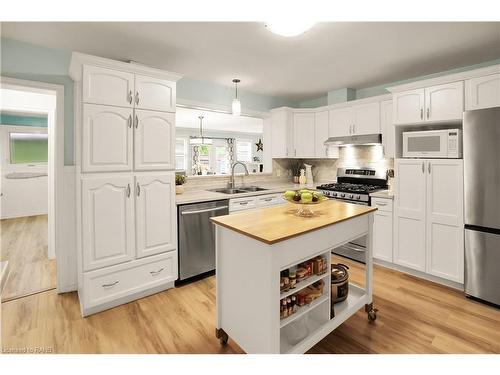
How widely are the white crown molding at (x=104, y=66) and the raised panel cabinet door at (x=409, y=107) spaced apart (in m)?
2.50

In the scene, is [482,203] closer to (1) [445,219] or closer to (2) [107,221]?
(1) [445,219]

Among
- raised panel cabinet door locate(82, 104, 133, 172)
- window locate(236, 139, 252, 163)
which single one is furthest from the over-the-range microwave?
window locate(236, 139, 252, 163)

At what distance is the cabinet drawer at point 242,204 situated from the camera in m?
3.27

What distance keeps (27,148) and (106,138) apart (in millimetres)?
5973

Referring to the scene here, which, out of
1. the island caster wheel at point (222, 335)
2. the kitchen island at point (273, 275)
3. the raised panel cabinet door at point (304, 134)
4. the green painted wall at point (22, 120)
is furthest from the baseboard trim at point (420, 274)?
the green painted wall at point (22, 120)

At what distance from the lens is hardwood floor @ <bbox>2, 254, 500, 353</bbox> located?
6.21 feet

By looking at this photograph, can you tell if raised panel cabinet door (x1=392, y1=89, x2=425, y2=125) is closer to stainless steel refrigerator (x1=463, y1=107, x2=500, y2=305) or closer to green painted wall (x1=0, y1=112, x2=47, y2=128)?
stainless steel refrigerator (x1=463, y1=107, x2=500, y2=305)

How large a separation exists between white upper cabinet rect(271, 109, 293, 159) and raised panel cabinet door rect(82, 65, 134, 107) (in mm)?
2586

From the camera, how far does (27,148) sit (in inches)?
257

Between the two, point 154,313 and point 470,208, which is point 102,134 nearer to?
point 154,313

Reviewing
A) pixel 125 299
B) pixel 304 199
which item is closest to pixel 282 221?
pixel 304 199

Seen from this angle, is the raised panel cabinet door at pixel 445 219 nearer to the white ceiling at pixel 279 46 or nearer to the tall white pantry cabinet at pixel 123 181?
the white ceiling at pixel 279 46
